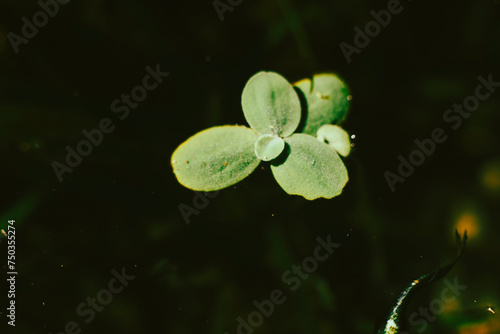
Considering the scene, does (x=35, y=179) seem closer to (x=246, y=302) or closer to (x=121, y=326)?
(x=121, y=326)

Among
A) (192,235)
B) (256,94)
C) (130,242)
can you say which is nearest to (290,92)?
(256,94)
